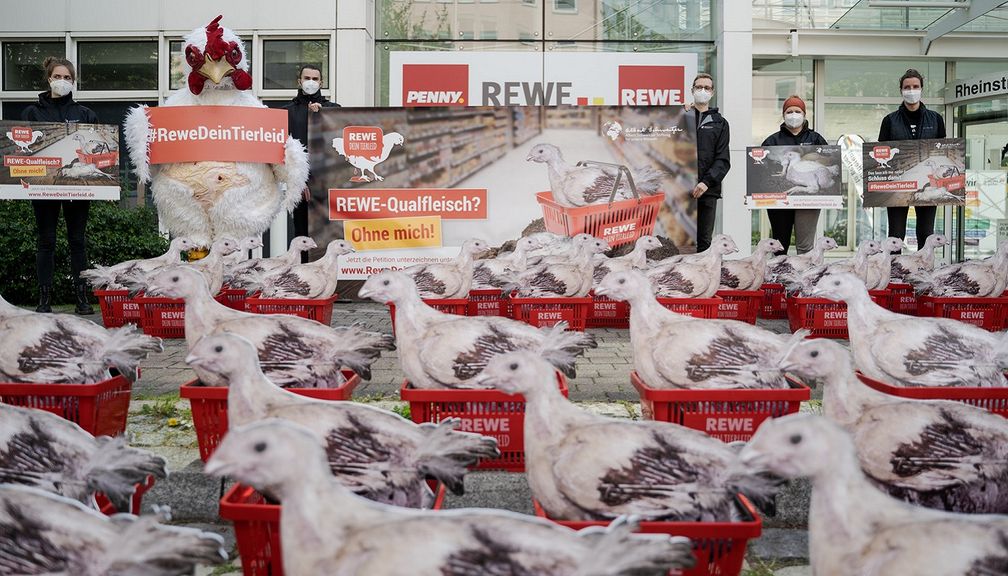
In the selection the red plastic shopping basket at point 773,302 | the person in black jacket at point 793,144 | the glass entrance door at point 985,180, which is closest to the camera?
the red plastic shopping basket at point 773,302

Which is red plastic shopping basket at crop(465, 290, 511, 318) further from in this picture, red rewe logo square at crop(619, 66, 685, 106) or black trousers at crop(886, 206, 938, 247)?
red rewe logo square at crop(619, 66, 685, 106)

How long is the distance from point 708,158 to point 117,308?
5530mm

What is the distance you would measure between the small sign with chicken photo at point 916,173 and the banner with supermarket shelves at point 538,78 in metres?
4.61

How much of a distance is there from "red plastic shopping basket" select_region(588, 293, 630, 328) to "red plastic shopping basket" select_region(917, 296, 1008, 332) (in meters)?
2.20

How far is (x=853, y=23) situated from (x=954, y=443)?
41.4 ft

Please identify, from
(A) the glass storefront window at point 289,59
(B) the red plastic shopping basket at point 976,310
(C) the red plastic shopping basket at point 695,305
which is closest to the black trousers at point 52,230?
(C) the red plastic shopping basket at point 695,305

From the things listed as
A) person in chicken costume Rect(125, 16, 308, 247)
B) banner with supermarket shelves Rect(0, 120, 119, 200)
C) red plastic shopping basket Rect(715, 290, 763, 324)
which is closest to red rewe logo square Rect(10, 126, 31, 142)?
Answer: banner with supermarket shelves Rect(0, 120, 119, 200)

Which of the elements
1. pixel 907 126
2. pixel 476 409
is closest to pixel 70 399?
pixel 476 409

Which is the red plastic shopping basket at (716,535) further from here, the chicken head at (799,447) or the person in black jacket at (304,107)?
the person in black jacket at (304,107)

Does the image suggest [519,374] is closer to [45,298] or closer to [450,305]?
[450,305]

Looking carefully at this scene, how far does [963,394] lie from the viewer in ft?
11.1

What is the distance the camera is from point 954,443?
2625mm

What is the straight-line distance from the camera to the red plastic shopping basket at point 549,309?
19.6 ft

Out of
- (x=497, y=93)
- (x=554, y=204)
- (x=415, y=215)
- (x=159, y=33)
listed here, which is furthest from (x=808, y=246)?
(x=159, y=33)
